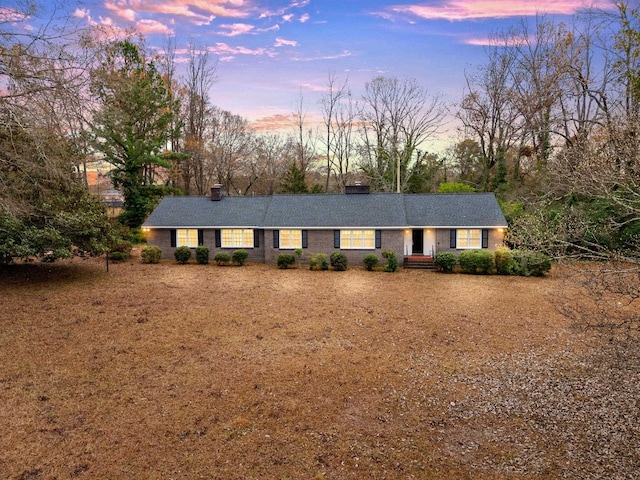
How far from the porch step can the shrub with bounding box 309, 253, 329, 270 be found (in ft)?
14.7

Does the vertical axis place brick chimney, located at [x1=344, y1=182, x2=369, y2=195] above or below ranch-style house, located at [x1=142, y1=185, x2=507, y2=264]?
above

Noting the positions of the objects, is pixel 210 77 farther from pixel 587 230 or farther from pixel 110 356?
pixel 587 230

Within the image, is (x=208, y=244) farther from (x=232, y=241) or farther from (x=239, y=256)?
(x=239, y=256)

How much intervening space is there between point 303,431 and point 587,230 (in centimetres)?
552

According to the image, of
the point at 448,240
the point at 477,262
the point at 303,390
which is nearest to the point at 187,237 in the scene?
the point at 448,240

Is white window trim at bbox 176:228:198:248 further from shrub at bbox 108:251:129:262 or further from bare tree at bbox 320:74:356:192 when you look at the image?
bare tree at bbox 320:74:356:192

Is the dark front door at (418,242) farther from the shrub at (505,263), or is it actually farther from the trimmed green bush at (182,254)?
the trimmed green bush at (182,254)

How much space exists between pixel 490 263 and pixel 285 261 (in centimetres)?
1033

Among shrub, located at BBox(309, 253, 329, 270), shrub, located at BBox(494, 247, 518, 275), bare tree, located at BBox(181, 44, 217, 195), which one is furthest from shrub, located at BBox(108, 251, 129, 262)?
shrub, located at BBox(494, 247, 518, 275)

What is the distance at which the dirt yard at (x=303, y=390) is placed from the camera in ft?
18.8

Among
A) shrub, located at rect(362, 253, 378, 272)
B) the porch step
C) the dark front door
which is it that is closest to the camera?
shrub, located at rect(362, 253, 378, 272)

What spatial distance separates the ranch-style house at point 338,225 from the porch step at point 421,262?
0.38m

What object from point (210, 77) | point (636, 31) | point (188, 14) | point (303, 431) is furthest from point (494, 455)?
point (210, 77)

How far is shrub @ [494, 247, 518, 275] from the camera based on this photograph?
18828 millimetres
